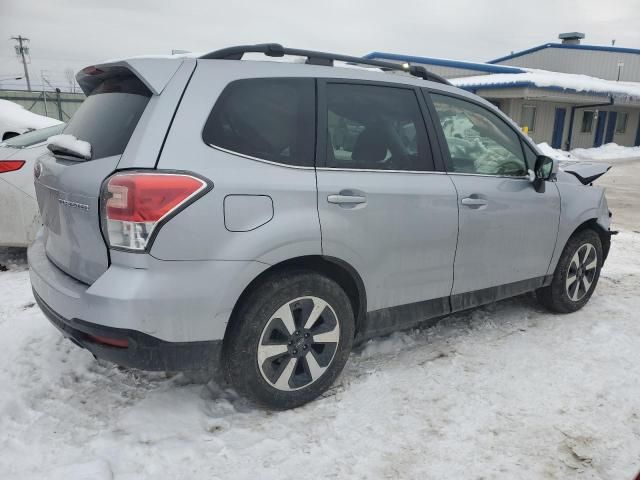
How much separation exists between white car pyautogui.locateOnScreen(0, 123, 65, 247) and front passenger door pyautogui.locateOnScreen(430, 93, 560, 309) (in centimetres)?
380

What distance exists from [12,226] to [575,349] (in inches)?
196

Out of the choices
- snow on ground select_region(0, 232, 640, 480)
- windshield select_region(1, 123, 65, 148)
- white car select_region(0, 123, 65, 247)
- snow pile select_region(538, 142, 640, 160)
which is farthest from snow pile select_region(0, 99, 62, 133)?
snow pile select_region(538, 142, 640, 160)

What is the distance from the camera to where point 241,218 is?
2.35 metres

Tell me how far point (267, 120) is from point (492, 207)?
65.6 inches

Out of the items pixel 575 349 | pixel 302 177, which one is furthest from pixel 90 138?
pixel 575 349

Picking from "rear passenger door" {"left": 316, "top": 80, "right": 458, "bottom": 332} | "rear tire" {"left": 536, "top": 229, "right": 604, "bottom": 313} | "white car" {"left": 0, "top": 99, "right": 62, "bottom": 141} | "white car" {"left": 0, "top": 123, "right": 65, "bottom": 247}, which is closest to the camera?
"rear passenger door" {"left": 316, "top": 80, "right": 458, "bottom": 332}

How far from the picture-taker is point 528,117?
1022 inches

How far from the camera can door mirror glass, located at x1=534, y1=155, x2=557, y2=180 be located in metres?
3.61

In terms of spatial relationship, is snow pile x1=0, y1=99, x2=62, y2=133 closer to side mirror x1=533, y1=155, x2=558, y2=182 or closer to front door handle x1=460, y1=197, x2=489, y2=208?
front door handle x1=460, y1=197, x2=489, y2=208

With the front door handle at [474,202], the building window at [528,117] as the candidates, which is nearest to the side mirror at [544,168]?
the front door handle at [474,202]

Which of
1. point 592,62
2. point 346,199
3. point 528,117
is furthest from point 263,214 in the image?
point 592,62

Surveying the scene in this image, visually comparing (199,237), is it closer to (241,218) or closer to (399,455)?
(241,218)

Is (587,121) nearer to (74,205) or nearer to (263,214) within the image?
(263,214)

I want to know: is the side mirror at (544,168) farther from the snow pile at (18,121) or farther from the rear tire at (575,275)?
the snow pile at (18,121)
